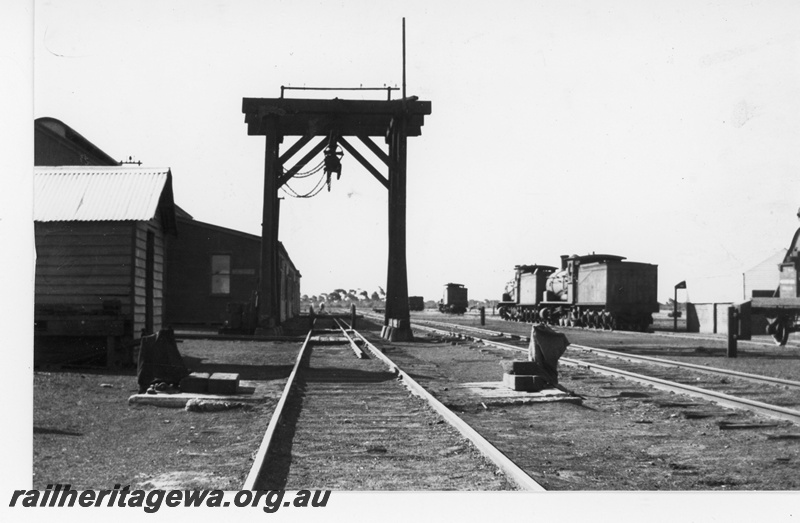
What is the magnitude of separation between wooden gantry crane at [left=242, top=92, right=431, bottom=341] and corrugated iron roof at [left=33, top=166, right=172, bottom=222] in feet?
23.4

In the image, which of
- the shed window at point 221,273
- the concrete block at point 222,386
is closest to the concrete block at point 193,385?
the concrete block at point 222,386

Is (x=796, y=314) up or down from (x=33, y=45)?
down

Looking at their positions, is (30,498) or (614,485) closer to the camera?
(30,498)

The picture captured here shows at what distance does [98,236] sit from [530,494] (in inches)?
396

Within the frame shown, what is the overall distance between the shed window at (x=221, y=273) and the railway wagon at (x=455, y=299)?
41802mm

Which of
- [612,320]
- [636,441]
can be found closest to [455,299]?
[612,320]

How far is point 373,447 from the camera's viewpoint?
6082 millimetres

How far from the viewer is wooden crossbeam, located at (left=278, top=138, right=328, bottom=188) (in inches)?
787

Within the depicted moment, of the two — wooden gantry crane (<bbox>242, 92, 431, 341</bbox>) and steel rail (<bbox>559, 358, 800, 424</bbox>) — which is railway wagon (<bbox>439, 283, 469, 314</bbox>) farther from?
steel rail (<bbox>559, 358, 800, 424</bbox>)

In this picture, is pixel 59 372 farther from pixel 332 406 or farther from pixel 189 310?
pixel 189 310

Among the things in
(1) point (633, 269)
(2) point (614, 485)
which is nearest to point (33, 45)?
(2) point (614, 485)

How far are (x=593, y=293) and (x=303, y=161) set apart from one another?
17207mm

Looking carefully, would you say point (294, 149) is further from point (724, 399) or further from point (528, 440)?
point (528, 440)

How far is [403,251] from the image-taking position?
1995 cm
